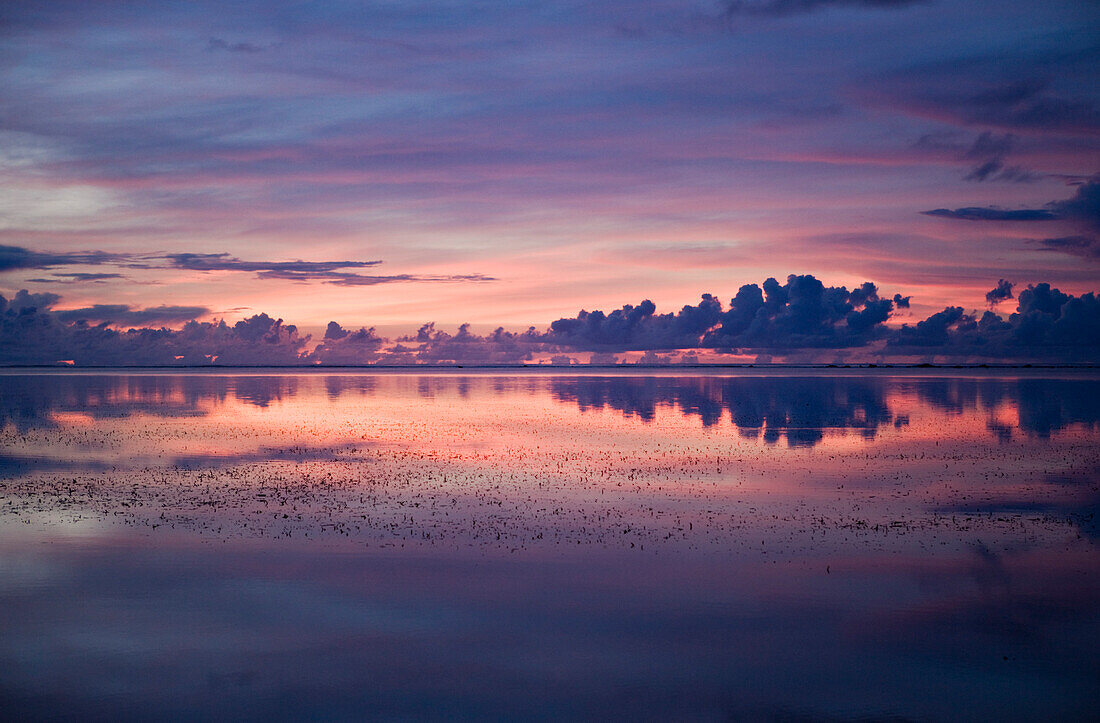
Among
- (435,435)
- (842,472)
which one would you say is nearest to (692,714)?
(842,472)

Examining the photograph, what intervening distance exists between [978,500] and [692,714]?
2207cm

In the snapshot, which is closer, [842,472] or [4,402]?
[842,472]

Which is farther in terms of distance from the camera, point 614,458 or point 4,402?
point 4,402

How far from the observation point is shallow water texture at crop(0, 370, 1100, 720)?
14828 mm

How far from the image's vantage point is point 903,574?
21.1 m

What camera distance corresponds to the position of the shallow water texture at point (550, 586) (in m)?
14.8

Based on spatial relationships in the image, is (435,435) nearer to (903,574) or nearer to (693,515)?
(693,515)

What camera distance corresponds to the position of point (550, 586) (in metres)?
20.4

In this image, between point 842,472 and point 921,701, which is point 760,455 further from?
point 921,701

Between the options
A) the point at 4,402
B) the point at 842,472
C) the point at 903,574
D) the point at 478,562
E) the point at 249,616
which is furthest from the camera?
the point at 4,402

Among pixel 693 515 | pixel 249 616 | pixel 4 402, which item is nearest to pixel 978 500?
pixel 693 515

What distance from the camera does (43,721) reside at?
13.7m

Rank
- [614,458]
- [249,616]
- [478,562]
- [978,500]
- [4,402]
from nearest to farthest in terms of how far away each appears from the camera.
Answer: [249,616]
[478,562]
[978,500]
[614,458]
[4,402]

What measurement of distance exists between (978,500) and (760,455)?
1393cm
